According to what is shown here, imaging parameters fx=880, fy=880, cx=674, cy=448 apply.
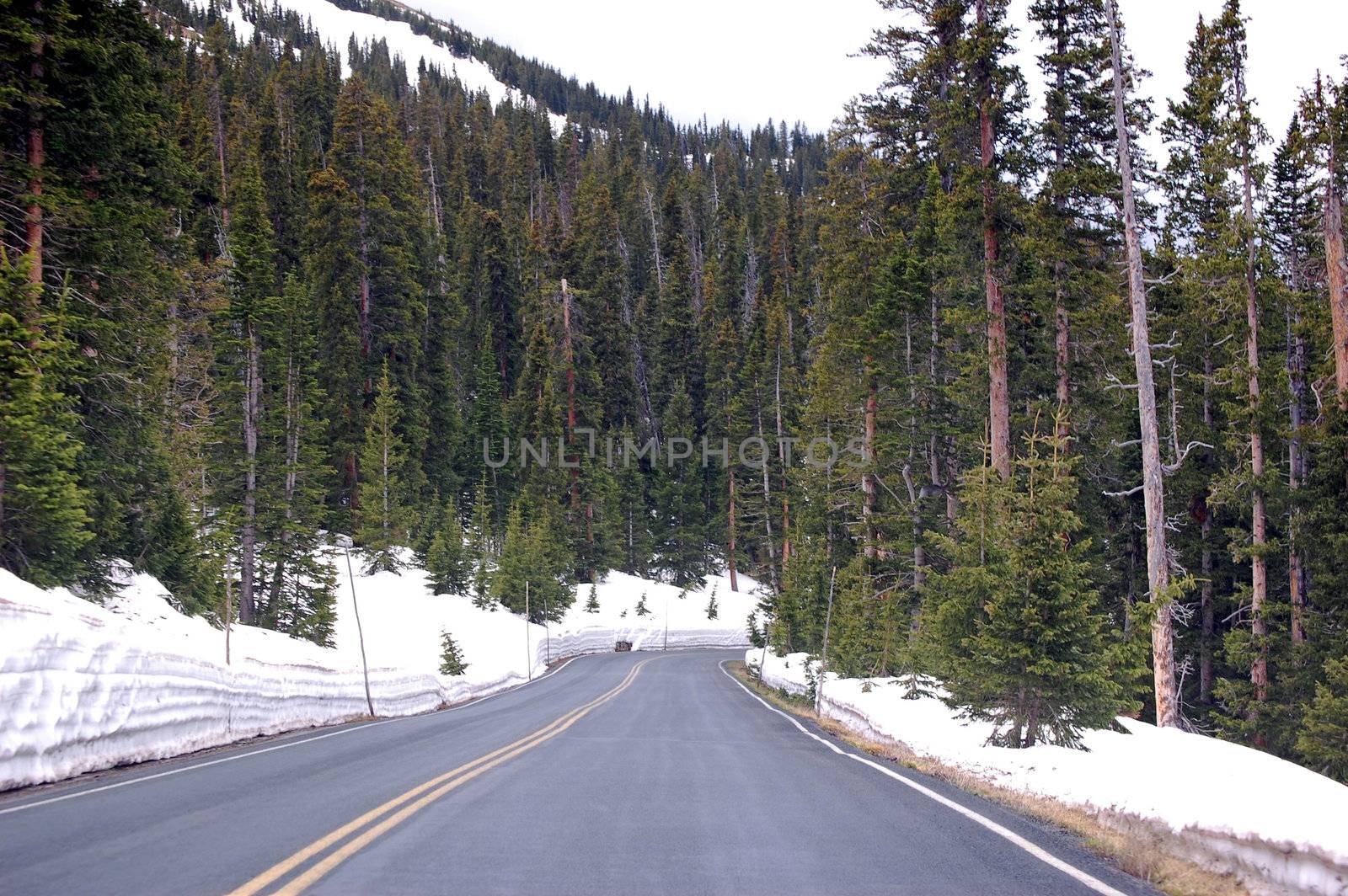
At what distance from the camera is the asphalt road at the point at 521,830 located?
511cm

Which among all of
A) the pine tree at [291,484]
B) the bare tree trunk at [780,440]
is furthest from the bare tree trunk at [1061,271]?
the bare tree trunk at [780,440]

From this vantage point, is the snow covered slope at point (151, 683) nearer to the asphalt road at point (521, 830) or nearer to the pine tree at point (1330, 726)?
the asphalt road at point (521, 830)

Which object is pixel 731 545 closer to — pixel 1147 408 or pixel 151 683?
pixel 1147 408

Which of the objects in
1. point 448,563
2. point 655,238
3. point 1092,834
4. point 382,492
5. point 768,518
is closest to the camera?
point 1092,834

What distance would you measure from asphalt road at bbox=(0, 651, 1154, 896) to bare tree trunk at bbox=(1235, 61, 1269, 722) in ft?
50.7

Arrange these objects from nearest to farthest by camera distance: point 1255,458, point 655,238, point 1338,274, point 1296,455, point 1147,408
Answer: point 1147,408, point 1338,274, point 1255,458, point 1296,455, point 655,238

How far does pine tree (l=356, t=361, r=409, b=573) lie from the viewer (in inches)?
1902

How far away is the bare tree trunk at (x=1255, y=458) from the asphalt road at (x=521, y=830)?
15466 mm

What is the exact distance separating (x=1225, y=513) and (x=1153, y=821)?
24581 millimetres

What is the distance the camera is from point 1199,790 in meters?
6.91

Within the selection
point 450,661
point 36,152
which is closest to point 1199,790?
point 36,152

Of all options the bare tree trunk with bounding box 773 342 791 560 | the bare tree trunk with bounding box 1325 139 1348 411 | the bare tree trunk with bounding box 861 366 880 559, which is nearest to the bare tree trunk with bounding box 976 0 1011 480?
the bare tree trunk with bounding box 1325 139 1348 411

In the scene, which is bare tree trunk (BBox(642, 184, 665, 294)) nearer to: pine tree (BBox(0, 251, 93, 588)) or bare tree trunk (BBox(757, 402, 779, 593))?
bare tree trunk (BBox(757, 402, 779, 593))

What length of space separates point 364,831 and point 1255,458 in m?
23.4
